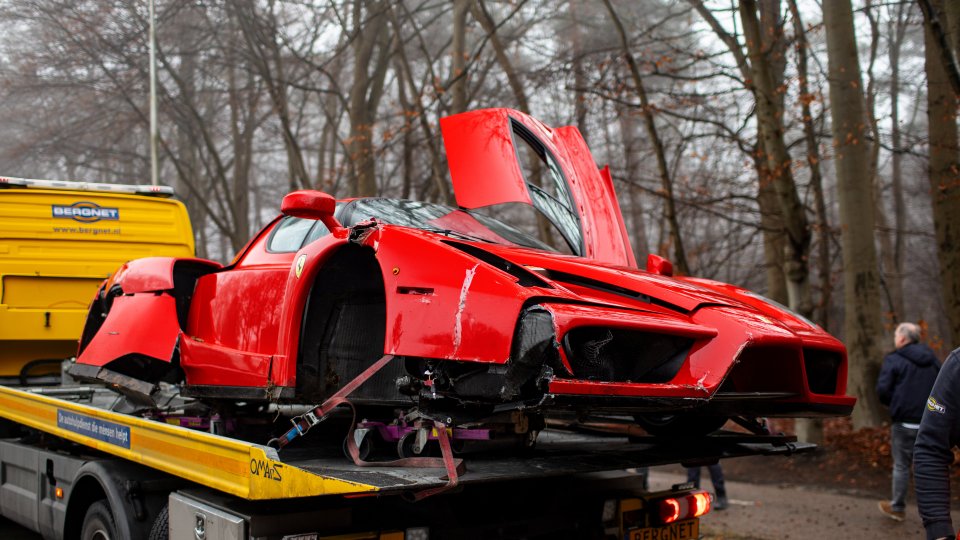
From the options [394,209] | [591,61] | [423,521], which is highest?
[591,61]

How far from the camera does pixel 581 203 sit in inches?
190

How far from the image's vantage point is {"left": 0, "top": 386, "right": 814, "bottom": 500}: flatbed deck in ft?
10.8

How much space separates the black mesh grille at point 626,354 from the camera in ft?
11.1

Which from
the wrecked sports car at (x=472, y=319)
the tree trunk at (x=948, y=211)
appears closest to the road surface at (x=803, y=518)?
the tree trunk at (x=948, y=211)

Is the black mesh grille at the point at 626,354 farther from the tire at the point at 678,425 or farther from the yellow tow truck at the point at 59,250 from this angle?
the yellow tow truck at the point at 59,250

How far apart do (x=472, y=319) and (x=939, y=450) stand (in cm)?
169

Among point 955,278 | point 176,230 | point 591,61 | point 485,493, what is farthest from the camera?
point 591,61

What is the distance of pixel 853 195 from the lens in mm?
10484

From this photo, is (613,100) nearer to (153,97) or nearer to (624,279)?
(624,279)

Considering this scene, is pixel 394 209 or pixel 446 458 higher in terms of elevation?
pixel 394 209

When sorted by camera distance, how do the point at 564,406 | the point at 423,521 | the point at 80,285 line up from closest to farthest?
the point at 564,406, the point at 423,521, the point at 80,285

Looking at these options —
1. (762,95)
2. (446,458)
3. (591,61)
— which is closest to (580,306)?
(446,458)

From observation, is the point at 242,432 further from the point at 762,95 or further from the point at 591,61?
the point at 591,61

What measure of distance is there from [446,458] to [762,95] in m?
7.99
